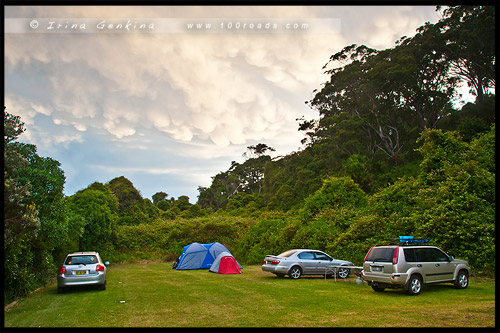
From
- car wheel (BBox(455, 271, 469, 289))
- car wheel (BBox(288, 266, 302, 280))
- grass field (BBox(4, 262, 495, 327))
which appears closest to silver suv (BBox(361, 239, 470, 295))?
car wheel (BBox(455, 271, 469, 289))

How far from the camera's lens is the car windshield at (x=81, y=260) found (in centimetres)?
Result: 1260

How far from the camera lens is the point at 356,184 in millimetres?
26734

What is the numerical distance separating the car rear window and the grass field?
102cm

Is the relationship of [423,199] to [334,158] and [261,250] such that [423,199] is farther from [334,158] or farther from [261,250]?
[334,158]

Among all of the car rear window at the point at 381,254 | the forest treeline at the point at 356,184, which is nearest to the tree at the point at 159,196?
the forest treeline at the point at 356,184

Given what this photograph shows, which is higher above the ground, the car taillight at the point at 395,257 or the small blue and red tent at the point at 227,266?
the car taillight at the point at 395,257

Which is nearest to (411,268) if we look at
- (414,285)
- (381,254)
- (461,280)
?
(414,285)

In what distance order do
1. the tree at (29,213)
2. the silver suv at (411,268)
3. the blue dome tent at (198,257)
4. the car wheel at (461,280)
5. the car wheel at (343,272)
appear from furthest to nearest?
the blue dome tent at (198,257) → the car wheel at (343,272) → the car wheel at (461,280) → the silver suv at (411,268) → the tree at (29,213)

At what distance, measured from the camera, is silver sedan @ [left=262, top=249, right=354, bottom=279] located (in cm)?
1595

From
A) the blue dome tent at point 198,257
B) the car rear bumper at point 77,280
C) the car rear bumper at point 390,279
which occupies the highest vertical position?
the car rear bumper at point 390,279

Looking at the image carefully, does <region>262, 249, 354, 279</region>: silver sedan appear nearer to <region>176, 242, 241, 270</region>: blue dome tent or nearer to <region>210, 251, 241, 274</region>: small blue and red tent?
<region>210, 251, 241, 274</region>: small blue and red tent

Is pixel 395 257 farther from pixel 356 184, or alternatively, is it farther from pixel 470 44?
pixel 470 44

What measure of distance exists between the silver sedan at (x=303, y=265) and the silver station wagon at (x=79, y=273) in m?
7.18

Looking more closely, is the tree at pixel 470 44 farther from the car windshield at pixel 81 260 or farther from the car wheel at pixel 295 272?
the car windshield at pixel 81 260
